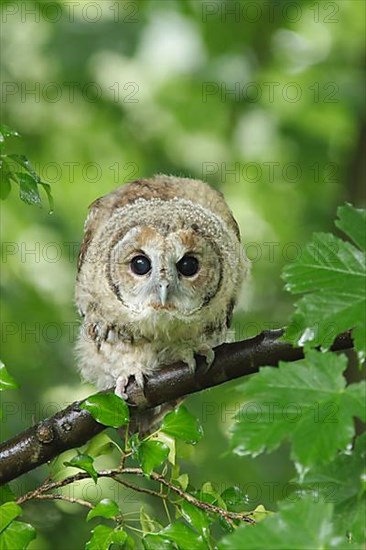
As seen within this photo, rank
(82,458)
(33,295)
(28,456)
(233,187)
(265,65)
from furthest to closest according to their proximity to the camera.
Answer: (233,187) → (265,65) → (33,295) → (28,456) → (82,458)

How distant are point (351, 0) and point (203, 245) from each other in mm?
4179

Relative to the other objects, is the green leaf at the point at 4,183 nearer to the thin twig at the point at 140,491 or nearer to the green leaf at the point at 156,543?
the thin twig at the point at 140,491

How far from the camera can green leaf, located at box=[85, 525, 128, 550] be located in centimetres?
192

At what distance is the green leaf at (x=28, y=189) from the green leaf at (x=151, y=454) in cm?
68

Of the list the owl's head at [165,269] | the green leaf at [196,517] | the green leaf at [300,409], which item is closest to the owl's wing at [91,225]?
the owl's head at [165,269]

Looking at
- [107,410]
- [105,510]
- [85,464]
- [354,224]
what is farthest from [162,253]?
[354,224]

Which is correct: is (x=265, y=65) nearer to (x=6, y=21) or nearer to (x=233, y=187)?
(x=233, y=187)

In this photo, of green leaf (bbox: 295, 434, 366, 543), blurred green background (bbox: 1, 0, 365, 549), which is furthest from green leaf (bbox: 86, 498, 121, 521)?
→ blurred green background (bbox: 1, 0, 365, 549)

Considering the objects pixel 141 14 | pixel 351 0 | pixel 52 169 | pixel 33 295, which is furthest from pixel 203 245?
pixel 351 0

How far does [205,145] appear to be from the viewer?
22.3ft

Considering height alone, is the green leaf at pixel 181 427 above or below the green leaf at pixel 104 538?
above

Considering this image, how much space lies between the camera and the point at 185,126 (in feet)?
21.1

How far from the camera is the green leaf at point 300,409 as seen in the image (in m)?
1.44

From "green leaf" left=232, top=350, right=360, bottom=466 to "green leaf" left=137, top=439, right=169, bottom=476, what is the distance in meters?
0.52
